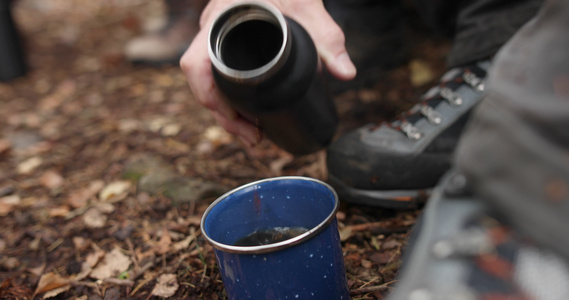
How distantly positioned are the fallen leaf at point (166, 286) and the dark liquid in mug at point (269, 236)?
0.22m

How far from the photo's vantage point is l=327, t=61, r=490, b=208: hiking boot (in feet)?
5.09

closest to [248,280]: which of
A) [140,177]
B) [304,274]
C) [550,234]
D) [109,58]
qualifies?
[304,274]

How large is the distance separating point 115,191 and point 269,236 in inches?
33.2

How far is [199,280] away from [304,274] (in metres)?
0.45

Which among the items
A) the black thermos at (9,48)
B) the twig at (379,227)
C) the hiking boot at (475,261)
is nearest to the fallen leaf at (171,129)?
the twig at (379,227)

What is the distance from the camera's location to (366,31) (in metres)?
2.40

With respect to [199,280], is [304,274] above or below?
above

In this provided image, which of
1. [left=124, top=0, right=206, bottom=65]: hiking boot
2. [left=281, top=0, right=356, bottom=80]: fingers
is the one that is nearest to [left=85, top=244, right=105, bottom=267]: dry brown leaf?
[left=281, top=0, right=356, bottom=80]: fingers

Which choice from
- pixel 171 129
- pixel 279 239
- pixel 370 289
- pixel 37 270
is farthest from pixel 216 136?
pixel 370 289

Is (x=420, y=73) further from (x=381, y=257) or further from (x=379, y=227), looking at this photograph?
(x=381, y=257)

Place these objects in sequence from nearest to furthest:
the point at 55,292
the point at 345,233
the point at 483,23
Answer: the point at 55,292 < the point at 345,233 < the point at 483,23

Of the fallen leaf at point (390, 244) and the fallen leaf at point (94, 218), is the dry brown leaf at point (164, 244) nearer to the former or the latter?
Result: the fallen leaf at point (94, 218)

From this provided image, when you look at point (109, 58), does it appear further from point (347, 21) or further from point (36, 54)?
point (347, 21)

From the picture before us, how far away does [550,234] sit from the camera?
67cm
